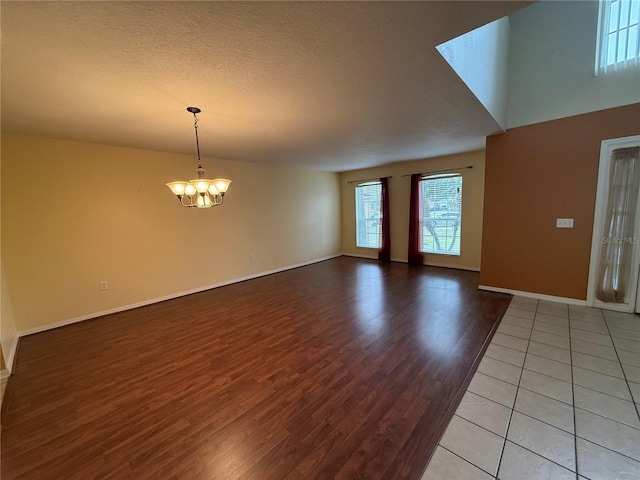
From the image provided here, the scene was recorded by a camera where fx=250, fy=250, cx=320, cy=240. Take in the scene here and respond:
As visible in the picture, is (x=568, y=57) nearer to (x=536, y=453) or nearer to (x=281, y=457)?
(x=536, y=453)

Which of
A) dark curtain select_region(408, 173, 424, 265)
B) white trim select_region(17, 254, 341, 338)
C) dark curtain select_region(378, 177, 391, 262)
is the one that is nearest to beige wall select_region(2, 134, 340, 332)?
white trim select_region(17, 254, 341, 338)

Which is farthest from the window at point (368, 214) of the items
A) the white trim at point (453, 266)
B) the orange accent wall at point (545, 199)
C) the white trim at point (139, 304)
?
the orange accent wall at point (545, 199)

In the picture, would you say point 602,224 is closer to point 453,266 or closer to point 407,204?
point 453,266

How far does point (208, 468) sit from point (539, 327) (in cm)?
334

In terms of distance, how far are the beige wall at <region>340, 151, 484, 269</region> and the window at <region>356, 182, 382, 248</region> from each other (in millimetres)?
148

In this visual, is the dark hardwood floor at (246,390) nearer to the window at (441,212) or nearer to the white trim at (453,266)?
the white trim at (453,266)

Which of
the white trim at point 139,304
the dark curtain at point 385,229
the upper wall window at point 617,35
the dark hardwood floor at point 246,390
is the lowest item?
the dark hardwood floor at point 246,390

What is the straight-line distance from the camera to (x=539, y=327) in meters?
2.75

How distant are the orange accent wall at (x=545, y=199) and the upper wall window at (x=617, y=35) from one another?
55 centimetres

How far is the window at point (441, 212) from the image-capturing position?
5215mm

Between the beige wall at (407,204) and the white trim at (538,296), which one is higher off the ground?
the beige wall at (407,204)

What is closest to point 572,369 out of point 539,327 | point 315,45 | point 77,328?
point 539,327

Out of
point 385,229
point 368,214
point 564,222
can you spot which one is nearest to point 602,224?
point 564,222

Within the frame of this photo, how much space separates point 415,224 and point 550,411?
429 centimetres
